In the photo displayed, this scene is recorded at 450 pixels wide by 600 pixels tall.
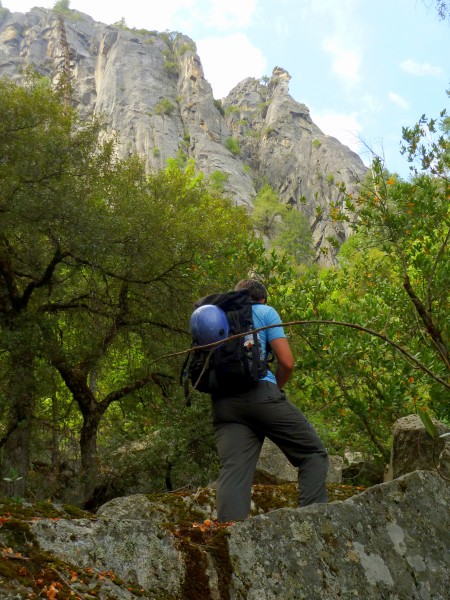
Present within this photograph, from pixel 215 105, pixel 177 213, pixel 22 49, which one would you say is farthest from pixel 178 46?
pixel 177 213

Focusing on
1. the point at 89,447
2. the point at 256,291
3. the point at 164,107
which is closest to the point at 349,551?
the point at 256,291

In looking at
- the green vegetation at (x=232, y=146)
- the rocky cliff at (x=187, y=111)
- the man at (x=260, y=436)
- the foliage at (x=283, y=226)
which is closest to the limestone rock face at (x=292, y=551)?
the man at (x=260, y=436)

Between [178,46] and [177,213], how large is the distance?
318 ft

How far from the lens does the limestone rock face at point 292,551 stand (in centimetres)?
271

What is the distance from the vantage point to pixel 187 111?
92.6m

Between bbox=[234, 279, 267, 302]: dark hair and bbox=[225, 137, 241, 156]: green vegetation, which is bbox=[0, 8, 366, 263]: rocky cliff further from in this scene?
bbox=[234, 279, 267, 302]: dark hair

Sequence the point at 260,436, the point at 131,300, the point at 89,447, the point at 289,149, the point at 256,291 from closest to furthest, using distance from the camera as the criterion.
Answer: the point at 260,436 < the point at 256,291 < the point at 89,447 < the point at 131,300 < the point at 289,149

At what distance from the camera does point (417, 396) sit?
8.95 m

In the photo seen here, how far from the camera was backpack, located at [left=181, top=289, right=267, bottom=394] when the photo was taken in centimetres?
416

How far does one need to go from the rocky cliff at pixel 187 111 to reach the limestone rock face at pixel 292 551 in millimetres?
72924

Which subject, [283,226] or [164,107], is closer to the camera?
[283,226]

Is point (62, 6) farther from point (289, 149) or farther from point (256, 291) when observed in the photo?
point (256, 291)

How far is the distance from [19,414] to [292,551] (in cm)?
1125

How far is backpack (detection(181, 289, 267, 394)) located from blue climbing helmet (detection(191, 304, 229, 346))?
146 mm
